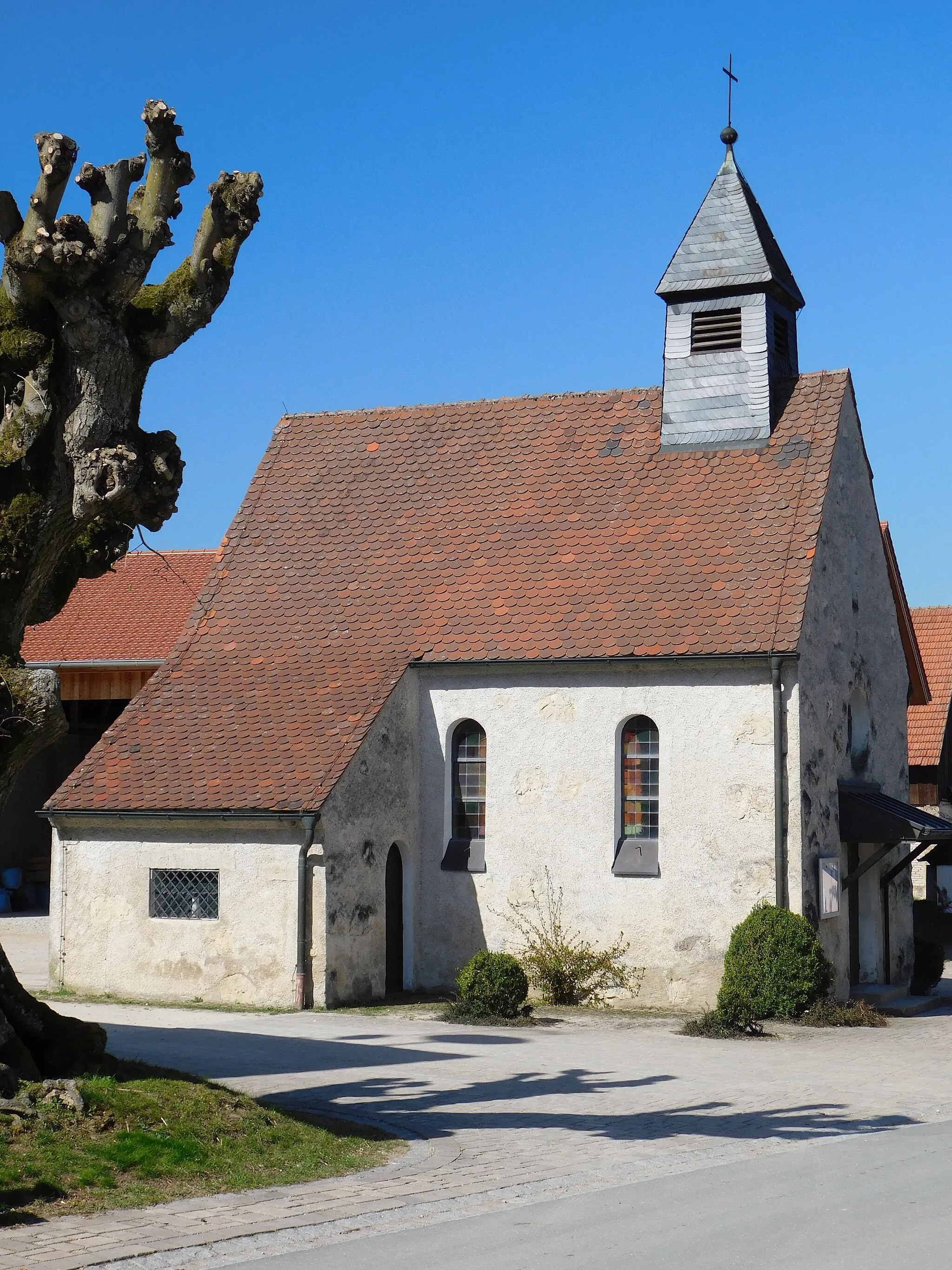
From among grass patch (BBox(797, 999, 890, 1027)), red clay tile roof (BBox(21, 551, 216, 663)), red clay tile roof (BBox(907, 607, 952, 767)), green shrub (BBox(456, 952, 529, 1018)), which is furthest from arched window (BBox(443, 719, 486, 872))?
red clay tile roof (BBox(907, 607, 952, 767))

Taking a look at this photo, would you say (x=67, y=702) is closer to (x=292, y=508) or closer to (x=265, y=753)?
(x=292, y=508)

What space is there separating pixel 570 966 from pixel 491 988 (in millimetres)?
2285

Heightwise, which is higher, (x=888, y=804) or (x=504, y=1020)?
(x=888, y=804)

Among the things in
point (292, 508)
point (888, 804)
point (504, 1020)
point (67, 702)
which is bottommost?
point (504, 1020)

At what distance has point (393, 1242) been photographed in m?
8.27

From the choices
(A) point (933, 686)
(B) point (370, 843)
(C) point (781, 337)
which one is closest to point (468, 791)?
(B) point (370, 843)

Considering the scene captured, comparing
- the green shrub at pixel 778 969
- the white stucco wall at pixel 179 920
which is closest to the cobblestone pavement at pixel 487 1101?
the green shrub at pixel 778 969

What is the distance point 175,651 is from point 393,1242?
16.4 metres

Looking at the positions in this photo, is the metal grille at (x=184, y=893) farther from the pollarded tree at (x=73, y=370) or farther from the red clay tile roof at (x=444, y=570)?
the pollarded tree at (x=73, y=370)

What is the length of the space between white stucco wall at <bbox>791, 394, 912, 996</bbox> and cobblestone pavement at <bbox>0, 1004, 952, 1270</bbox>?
2780mm

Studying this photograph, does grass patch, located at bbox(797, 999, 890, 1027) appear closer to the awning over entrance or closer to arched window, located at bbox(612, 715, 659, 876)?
the awning over entrance

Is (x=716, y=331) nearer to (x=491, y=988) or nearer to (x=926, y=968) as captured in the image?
(x=926, y=968)

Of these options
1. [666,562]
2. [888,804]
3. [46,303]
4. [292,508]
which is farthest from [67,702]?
[46,303]

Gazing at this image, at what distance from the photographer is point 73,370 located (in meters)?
11.0
